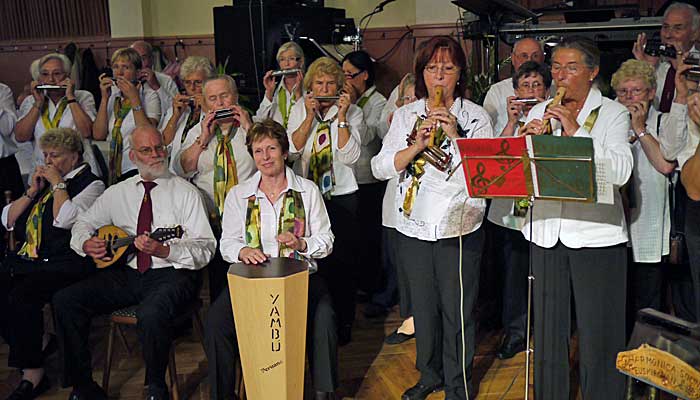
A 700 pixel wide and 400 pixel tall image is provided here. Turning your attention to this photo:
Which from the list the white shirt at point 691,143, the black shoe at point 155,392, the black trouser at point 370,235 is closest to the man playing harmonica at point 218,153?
the black shoe at point 155,392

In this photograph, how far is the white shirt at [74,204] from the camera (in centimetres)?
381

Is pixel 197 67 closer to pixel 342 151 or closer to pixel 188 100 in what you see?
pixel 188 100

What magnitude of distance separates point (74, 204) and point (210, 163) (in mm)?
687

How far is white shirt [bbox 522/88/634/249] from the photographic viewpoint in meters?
2.89

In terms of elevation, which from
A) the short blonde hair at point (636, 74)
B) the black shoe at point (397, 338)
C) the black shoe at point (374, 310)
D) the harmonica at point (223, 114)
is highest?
the short blonde hair at point (636, 74)

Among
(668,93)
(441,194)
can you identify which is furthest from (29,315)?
(668,93)

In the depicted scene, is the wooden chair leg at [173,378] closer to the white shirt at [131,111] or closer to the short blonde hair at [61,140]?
the short blonde hair at [61,140]

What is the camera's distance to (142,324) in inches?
134

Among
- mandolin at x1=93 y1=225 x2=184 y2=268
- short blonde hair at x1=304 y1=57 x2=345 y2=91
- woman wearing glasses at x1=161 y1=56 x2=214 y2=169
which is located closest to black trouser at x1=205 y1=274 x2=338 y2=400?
mandolin at x1=93 y1=225 x2=184 y2=268

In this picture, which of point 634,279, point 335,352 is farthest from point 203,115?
point 634,279

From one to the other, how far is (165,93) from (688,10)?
10.5ft

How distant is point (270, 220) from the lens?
137 inches

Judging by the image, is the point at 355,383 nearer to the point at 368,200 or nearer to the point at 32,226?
the point at 368,200

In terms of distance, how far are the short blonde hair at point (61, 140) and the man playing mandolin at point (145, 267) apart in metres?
0.34
